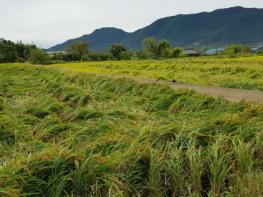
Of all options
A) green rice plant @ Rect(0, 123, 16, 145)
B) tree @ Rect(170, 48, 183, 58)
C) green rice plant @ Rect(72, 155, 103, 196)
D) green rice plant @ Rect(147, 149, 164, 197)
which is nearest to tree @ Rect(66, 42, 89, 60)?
tree @ Rect(170, 48, 183, 58)

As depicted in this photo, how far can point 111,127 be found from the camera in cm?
629

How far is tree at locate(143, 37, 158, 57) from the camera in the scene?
80500 millimetres

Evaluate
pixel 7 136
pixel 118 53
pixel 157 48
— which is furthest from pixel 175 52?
pixel 7 136

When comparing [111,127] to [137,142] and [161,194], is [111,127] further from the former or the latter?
[161,194]

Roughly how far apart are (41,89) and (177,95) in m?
5.30

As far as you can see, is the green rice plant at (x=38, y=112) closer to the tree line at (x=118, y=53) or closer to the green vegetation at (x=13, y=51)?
the green vegetation at (x=13, y=51)

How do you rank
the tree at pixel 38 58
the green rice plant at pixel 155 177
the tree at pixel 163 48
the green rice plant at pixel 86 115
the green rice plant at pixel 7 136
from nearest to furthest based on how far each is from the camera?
the green rice plant at pixel 155 177 → the green rice plant at pixel 7 136 → the green rice plant at pixel 86 115 → the tree at pixel 38 58 → the tree at pixel 163 48

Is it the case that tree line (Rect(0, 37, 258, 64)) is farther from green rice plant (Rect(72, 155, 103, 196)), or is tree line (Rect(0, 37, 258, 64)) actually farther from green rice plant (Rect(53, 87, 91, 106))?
green rice plant (Rect(72, 155, 103, 196))

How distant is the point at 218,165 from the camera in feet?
14.7

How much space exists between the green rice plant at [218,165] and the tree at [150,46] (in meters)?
75.8

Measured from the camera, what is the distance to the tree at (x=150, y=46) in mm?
80500

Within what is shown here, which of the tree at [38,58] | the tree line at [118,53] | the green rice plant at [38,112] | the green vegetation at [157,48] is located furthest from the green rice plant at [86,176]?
the green vegetation at [157,48]

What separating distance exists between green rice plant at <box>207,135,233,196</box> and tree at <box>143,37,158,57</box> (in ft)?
249

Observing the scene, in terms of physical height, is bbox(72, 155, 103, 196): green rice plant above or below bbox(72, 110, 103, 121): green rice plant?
above
